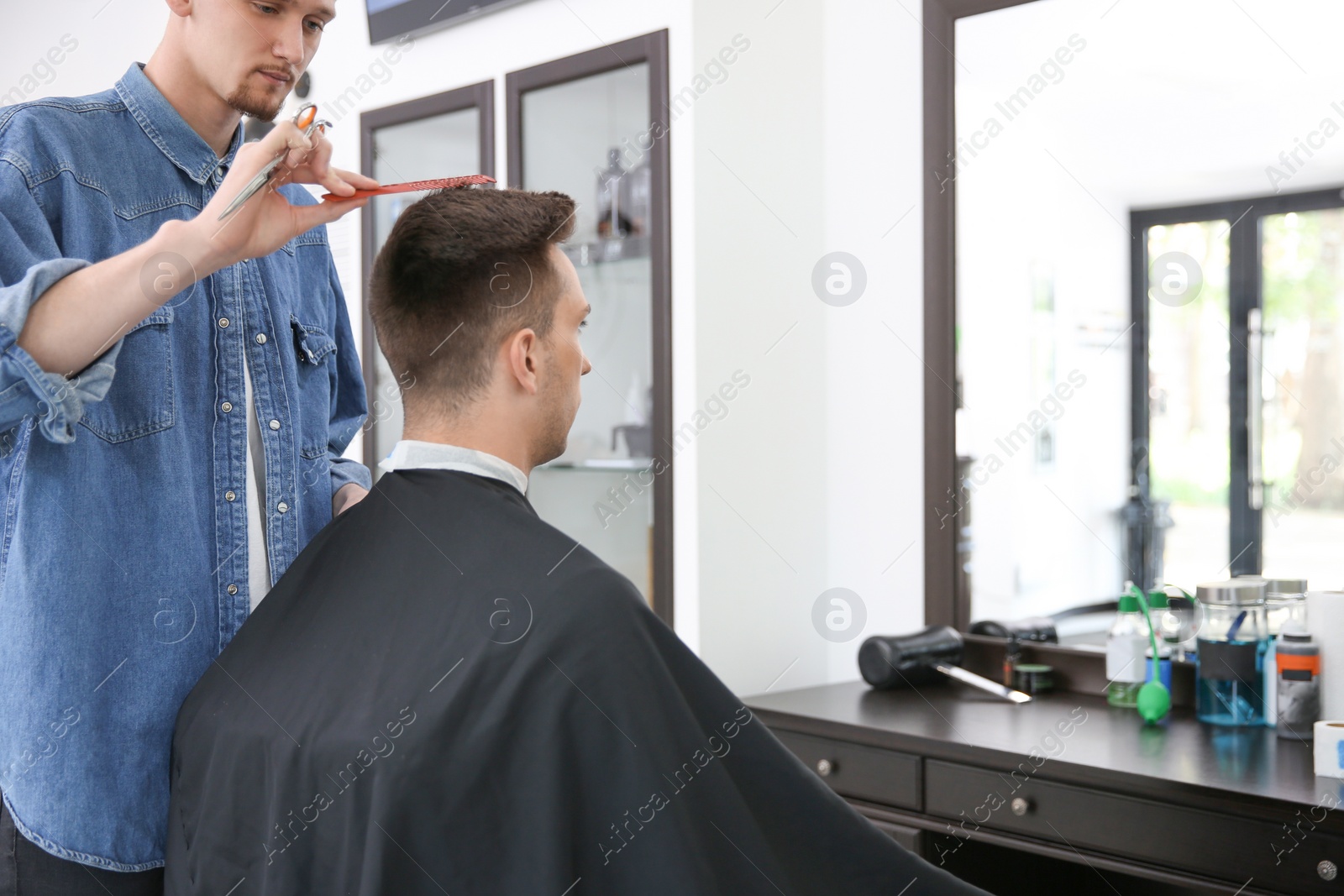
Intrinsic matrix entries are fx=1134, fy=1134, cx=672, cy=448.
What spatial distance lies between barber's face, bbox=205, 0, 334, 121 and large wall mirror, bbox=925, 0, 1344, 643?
65.8 inches

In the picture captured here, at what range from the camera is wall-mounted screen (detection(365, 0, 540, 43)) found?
9.84 ft

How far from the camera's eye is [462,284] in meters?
1.46

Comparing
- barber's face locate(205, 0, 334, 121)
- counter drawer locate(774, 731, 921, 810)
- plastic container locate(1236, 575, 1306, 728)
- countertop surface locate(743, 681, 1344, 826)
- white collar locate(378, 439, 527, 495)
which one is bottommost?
counter drawer locate(774, 731, 921, 810)

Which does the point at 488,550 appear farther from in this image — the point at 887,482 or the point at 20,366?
the point at 887,482

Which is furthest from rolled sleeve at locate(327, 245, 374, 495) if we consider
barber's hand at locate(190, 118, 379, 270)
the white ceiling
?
the white ceiling

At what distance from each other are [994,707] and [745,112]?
1.43 metres

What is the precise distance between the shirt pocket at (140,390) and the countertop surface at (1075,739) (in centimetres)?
144

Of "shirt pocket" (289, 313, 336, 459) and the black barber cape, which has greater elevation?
"shirt pocket" (289, 313, 336, 459)

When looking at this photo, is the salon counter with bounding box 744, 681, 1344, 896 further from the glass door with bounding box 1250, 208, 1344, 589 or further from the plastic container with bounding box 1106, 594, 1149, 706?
the glass door with bounding box 1250, 208, 1344, 589

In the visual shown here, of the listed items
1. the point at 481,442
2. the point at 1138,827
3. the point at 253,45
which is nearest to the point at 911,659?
the point at 1138,827

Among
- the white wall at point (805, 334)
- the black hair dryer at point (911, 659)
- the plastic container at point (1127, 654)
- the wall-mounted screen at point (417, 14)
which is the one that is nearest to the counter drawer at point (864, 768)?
the black hair dryer at point (911, 659)

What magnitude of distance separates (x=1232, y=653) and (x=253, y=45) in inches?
76.8

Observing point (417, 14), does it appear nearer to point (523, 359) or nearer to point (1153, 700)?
point (523, 359)

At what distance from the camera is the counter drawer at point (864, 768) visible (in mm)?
2121
